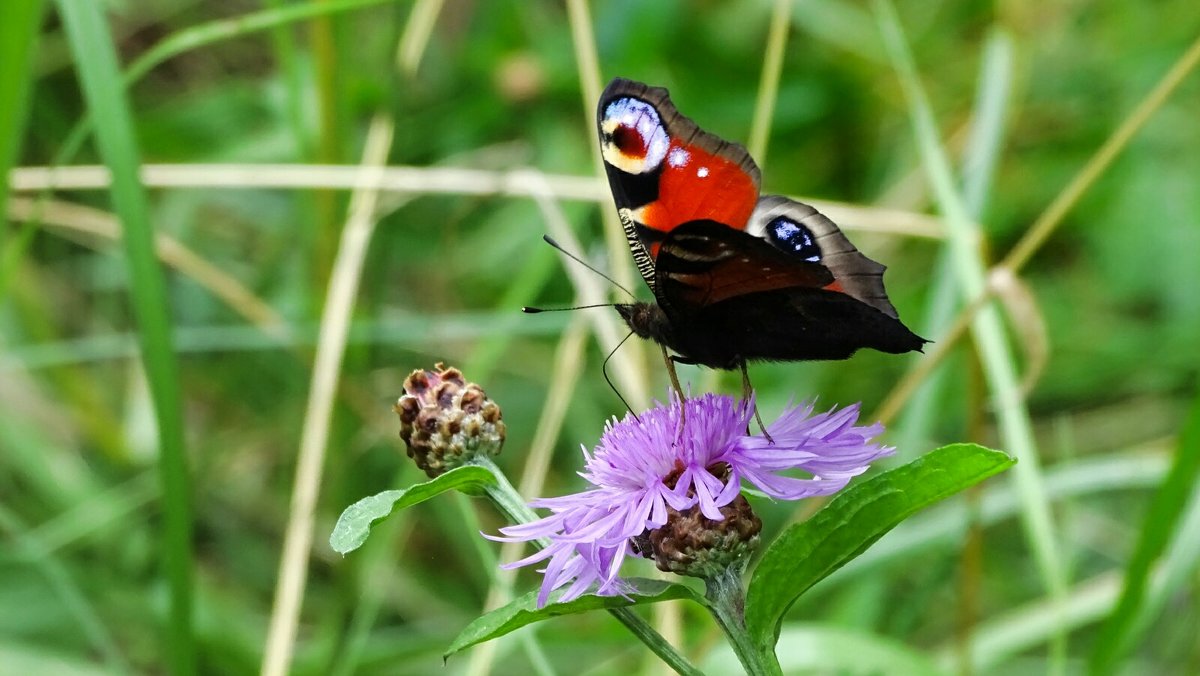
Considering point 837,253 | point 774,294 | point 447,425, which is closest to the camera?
point 447,425

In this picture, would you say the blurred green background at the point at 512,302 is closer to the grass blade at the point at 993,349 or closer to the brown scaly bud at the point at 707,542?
the grass blade at the point at 993,349

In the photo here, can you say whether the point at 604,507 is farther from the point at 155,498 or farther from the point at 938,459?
the point at 155,498

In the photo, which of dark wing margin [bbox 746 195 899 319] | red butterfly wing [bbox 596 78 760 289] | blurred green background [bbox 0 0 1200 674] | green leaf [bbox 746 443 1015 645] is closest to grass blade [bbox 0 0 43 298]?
blurred green background [bbox 0 0 1200 674]

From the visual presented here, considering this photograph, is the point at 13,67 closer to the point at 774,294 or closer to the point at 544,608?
the point at 774,294

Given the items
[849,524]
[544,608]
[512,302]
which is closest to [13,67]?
[512,302]

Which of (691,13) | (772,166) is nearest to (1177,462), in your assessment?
(772,166)
